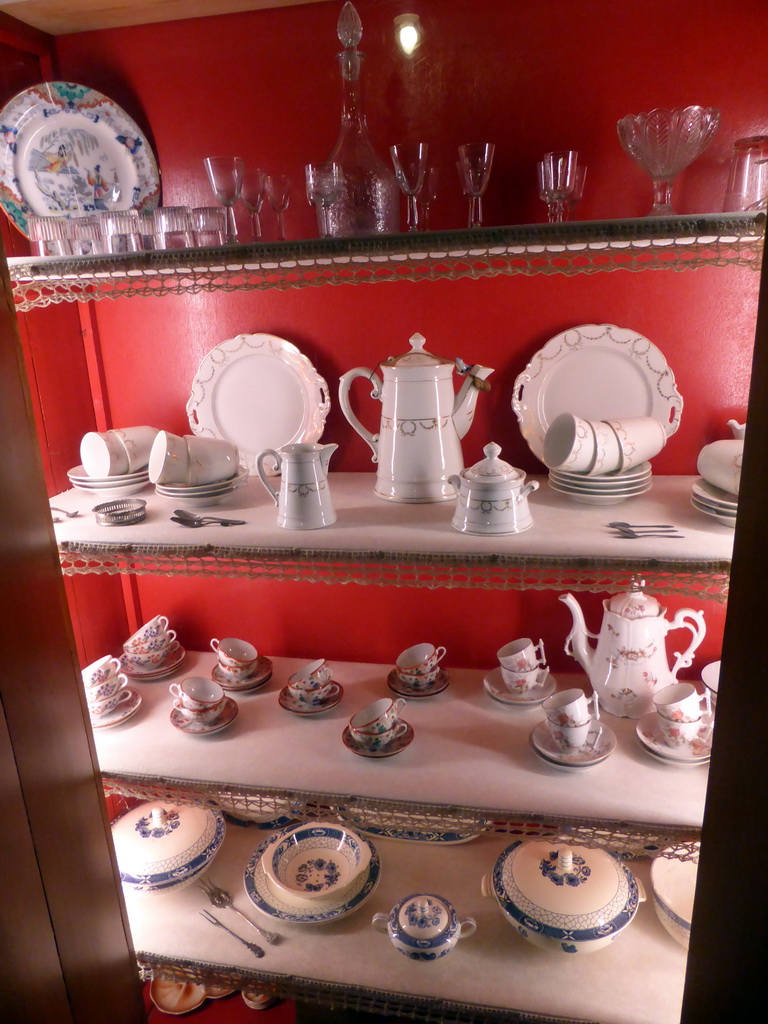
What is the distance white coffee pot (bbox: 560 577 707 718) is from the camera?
4.01 ft

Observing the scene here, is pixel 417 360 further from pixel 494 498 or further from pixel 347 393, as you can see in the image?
pixel 494 498

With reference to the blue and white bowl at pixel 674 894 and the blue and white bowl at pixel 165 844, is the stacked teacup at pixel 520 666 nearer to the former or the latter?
the blue and white bowl at pixel 674 894

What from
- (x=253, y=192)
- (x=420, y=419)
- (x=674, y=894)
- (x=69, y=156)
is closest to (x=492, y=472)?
(x=420, y=419)

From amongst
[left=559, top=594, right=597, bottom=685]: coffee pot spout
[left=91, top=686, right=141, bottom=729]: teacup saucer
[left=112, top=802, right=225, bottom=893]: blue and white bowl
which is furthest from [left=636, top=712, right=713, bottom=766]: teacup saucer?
[left=91, top=686, right=141, bottom=729]: teacup saucer

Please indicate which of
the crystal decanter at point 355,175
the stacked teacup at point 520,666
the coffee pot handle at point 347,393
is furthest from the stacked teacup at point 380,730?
the crystal decanter at point 355,175

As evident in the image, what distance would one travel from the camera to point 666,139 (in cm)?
98

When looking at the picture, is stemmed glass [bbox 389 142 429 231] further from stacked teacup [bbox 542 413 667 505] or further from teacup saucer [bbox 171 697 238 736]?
teacup saucer [bbox 171 697 238 736]

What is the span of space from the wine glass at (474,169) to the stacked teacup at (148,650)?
41.2 inches

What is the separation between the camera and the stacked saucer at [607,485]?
112cm

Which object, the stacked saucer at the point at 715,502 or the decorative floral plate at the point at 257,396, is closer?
the stacked saucer at the point at 715,502

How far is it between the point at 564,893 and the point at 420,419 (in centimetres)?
86

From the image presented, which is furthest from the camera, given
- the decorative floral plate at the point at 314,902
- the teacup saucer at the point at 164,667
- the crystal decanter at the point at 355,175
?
the teacup saucer at the point at 164,667

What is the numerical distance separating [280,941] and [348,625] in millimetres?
599

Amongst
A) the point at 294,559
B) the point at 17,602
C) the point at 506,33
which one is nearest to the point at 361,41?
the point at 506,33
